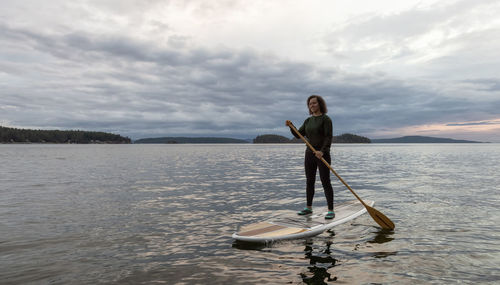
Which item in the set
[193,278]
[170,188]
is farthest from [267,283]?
[170,188]

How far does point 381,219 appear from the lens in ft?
28.3

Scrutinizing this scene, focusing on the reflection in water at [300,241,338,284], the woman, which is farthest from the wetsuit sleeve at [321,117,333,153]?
the reflection in water at [300,241,338,284]

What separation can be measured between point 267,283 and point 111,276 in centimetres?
303

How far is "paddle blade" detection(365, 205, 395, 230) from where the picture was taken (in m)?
8.62

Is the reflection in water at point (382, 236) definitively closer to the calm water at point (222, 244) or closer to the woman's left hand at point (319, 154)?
the calm water at point (222, 244)

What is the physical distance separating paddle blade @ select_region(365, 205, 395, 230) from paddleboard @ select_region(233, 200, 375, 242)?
82 centimetres

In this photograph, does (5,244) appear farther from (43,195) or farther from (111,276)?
(43,195)

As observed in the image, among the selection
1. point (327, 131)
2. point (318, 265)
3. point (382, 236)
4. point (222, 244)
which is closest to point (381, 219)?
point (382, 236)

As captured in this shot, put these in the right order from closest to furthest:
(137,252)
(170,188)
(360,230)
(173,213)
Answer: (137,252) → (360,230) → (173,213) → (170,188)

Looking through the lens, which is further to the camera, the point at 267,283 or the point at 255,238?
the point at 255,238

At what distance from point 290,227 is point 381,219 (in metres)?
2.88

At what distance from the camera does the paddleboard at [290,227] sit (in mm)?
7277

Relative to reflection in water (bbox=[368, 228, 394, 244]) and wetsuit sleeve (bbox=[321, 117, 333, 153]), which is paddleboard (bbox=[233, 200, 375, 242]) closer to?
reflection in water (bbox=[368, 228, 394, 244])

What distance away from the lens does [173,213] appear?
11.0m
